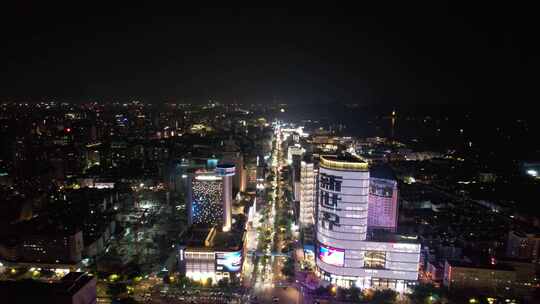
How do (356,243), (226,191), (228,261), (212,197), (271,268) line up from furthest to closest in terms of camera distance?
(212,197), (226,191), (271,268), (228,261), (356,243)

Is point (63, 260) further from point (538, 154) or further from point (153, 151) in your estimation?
point (538, 154)

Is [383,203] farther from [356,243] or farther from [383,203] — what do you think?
[356,243]

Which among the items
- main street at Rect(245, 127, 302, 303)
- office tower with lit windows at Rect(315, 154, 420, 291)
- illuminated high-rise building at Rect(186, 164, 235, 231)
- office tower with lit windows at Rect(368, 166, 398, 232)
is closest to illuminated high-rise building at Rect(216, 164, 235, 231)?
illuminated high-rise building at Rect(186, 164, 235, 231)

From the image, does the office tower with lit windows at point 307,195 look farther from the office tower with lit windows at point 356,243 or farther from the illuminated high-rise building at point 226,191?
the office tower with lit windows at point 356,243

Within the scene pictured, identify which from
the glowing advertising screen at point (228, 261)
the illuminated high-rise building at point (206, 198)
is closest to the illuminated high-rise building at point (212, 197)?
the illuminated high-rise building at point (206, 198)

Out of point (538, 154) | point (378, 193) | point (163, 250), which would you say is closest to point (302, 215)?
point (378, 193)

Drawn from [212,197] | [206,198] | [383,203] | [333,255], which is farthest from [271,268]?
[383,203]
